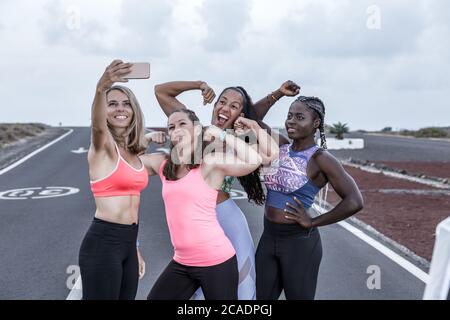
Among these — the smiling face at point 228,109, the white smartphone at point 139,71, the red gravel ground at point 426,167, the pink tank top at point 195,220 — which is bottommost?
the red gravel ground at point 426,167

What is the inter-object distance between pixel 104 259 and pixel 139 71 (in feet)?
4.17

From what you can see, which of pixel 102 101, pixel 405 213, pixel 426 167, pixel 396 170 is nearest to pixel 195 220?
pixel 102 101

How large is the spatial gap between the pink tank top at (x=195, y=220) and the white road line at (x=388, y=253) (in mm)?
4165

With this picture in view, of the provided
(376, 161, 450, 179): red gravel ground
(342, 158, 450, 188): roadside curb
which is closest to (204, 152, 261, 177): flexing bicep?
(342, 158, 450, 188): roadside curb

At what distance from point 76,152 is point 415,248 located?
21503 mm

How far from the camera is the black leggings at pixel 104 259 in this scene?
4.11 metres

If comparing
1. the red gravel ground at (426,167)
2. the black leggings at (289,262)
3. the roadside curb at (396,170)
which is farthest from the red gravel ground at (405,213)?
the black leggings at (289,262)

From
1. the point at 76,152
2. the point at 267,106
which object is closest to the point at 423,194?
the point at 267,106

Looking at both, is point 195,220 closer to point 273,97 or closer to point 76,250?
point 273,97

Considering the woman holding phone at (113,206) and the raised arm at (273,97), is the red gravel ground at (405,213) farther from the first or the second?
the woman holding phone at (113,206)

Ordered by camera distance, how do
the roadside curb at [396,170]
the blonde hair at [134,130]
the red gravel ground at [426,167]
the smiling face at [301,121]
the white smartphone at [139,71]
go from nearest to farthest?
the white smartphone at [139,71] < the blonde hair at [134,130] < the smiling face at [301,121] < the roadside curb at [396,170] < the red gravel ground at [426,167]

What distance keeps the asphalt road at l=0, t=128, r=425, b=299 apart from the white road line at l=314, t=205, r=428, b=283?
0.34ft

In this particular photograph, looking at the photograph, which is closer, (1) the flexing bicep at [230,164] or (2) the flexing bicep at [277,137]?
(1) the flexing bicep at [230,164]
